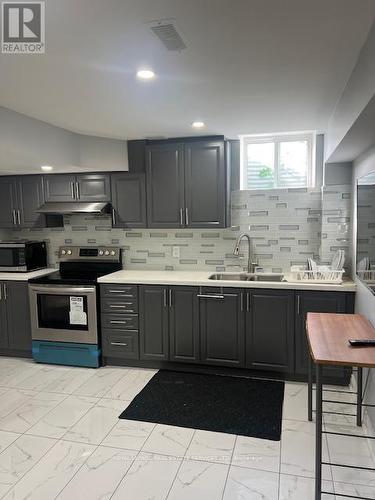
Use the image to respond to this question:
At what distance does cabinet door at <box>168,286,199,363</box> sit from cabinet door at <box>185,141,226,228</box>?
74 centimetres

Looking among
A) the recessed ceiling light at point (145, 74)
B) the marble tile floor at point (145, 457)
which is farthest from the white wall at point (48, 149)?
the marble tile floor at point (145, 457)

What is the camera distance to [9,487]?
2.05 metres

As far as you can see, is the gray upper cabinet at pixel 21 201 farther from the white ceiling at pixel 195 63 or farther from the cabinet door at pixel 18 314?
the white ceiling at pixel 195 63

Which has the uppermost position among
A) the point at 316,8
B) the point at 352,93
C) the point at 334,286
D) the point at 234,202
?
the point at 316,8

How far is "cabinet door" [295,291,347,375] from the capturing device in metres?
3.09

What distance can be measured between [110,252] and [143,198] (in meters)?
0.78

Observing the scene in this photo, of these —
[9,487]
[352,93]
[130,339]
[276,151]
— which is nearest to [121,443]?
[9,487]

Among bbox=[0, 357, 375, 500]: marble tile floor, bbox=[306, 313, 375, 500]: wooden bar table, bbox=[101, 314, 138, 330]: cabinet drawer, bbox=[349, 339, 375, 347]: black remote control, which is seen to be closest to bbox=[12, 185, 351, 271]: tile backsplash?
bbox=[101, 314, 138, 330]: cabinet drawer

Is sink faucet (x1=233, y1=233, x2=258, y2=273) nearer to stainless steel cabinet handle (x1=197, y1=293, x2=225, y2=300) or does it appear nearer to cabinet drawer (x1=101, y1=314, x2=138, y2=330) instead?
stainless steel cabinet handle (x1=197, y1=293, x2=225, y2=300)

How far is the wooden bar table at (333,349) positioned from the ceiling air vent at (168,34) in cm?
165

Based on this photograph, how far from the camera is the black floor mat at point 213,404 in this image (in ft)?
8.67

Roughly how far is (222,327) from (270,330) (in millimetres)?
437

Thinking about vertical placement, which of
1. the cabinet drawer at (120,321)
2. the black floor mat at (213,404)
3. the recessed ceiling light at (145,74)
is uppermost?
the recessed ceiling light at (145,74)

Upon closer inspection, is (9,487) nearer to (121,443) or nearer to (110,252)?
(121,443)
